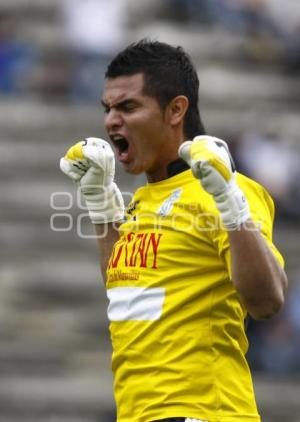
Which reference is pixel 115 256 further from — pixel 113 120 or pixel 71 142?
pixel 71 142

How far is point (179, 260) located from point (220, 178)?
431 mm

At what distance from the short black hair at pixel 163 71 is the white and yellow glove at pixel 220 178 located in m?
0.54

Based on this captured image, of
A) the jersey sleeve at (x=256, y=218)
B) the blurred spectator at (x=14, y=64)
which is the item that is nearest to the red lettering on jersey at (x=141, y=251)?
the jersey sleeve at (x=256, y=218)

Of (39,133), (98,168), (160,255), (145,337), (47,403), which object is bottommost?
(47,403)

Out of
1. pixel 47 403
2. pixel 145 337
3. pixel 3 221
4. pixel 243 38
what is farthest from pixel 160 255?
pixel 243 38

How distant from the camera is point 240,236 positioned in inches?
133

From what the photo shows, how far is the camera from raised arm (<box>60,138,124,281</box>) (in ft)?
13.7

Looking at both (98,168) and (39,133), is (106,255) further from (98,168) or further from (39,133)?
(39,133)

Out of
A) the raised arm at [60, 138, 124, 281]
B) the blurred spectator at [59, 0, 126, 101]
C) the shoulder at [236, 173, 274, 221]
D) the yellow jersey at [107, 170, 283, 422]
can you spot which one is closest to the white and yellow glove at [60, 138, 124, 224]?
the raised arm at [60, 138, 124, 281]

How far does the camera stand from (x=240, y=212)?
340 centimetres

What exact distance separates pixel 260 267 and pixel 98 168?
3.37 ft

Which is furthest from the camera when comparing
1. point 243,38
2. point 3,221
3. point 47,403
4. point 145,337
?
point 243,38

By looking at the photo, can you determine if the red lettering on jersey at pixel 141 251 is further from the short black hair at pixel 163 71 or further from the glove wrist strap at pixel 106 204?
the glove wrist strap at pixel 106 204

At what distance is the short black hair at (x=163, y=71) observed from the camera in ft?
12.9
